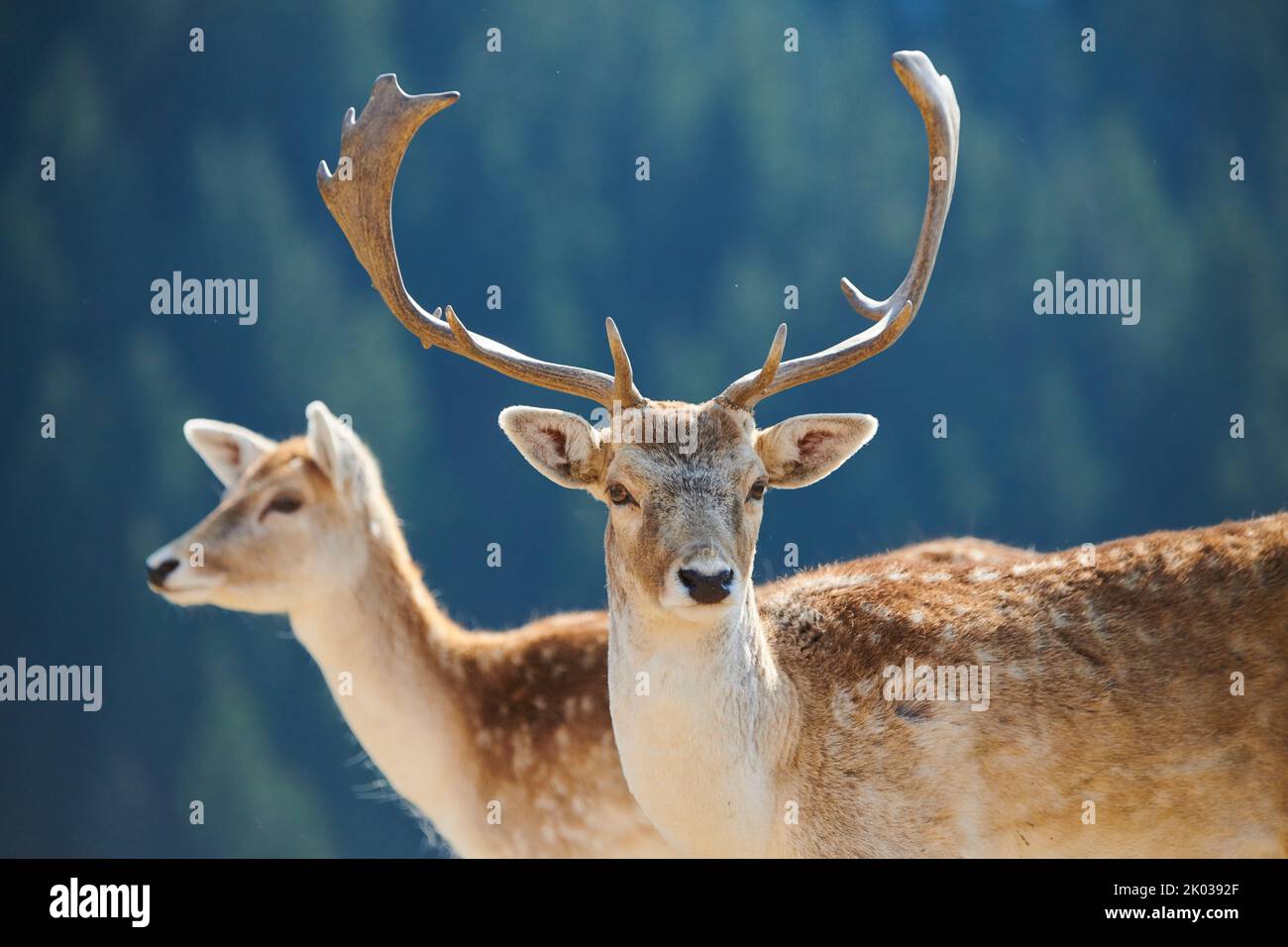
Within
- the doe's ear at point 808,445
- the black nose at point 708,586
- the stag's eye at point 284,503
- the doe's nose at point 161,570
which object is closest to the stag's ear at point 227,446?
the stag's eye at point 284,503

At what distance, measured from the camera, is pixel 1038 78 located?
6.76m

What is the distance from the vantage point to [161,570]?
4840 mm

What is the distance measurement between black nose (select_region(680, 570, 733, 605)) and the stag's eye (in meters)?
2.12

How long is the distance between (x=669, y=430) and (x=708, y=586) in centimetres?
49

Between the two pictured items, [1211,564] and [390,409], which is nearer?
[1211,564]

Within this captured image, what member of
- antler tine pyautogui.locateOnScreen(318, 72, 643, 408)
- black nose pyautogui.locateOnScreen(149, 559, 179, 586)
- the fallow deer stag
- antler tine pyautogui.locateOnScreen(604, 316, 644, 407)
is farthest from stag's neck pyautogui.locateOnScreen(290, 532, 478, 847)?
antler tine pyautogui.locateOnScreen(604, 316, 644, 407)

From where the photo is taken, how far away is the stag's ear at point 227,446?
532 centimetres

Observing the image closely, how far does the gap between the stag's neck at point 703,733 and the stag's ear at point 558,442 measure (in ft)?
1.21

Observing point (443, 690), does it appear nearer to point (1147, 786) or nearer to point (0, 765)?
point (1147, 786)

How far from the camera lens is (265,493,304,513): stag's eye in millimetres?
5078

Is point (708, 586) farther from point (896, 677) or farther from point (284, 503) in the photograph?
point (284, 503)

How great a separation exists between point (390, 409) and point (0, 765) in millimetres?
2201

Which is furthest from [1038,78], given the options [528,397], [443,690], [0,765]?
[0,765]
